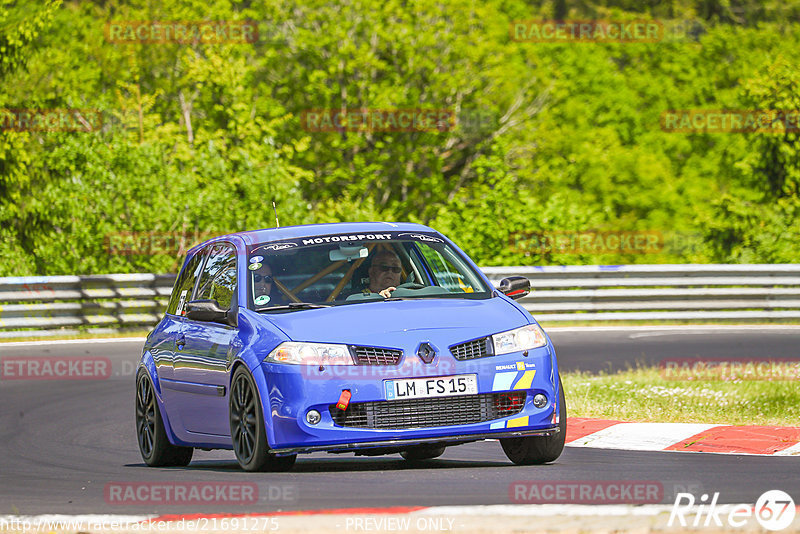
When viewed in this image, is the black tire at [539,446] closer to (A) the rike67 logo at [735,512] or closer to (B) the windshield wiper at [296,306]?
(B) the windshield wiper at [296,306]

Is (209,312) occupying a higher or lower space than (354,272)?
lower

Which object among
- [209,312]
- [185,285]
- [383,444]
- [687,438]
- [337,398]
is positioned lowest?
[687,438]

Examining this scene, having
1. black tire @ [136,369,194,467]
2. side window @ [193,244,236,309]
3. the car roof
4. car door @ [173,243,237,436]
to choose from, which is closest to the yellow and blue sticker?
car door @ [173,243,237,436]

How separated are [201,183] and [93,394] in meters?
12.4

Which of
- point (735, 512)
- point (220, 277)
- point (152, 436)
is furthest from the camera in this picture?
point (152, 436)

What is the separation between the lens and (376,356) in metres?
7.89

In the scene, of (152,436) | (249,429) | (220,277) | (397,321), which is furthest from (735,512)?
(152,436)

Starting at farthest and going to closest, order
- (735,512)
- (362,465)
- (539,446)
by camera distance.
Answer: (362,465) → (539,446) → (735,512)

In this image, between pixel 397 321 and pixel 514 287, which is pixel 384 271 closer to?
pixel 514 287

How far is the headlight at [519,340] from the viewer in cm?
811

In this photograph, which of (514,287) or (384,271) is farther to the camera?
(384,271)

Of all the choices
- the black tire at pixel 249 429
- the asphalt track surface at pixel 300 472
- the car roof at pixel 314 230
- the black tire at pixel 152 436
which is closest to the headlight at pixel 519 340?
the asphalt track surface at pixel 300 472

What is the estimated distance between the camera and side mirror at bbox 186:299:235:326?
28.7 ft

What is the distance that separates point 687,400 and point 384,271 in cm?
401
